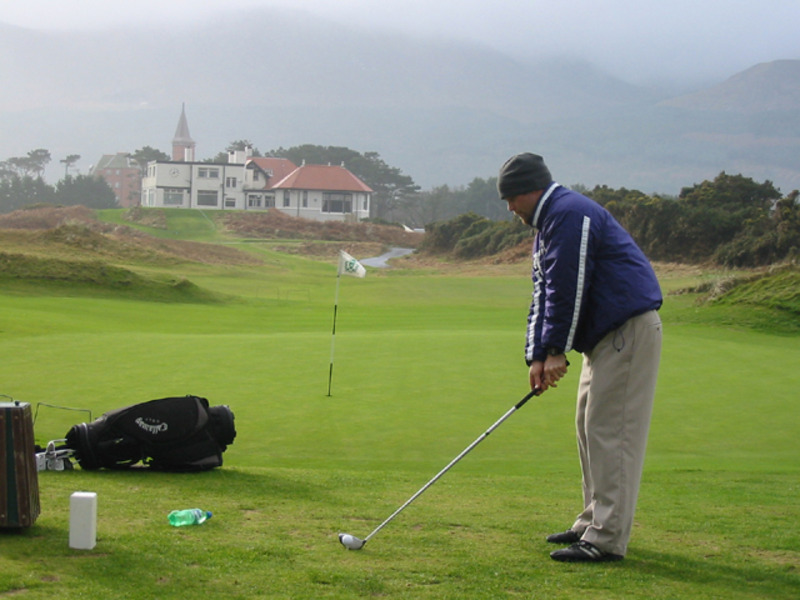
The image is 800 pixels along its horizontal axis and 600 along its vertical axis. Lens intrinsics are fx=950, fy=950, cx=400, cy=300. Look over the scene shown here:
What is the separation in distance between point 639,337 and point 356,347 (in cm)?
1042

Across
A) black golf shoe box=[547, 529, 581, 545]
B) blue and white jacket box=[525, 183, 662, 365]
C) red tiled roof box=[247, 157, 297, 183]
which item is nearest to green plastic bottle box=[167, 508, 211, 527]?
black golf shoe box=[547, 529, 581, 545]

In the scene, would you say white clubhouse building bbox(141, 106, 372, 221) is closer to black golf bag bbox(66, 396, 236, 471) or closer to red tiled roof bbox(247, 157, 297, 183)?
red tiled roof bbox(247, 157, 297, 183)

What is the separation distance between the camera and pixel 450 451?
8.48 metres

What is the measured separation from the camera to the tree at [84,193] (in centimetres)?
14144

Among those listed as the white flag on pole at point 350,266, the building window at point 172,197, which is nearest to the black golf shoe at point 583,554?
the white flag on pole at point 350,266

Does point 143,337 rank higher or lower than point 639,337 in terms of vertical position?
lower

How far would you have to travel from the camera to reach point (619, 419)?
4805 millimetres

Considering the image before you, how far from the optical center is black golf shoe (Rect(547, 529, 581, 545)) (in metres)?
4.98

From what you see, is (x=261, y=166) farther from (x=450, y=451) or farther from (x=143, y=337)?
(x=450, y=451)

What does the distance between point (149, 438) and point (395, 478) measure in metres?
1.81

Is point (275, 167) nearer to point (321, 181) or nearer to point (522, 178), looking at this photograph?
point (321, 181)

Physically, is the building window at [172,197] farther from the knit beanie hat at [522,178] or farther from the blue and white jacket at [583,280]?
the blue and white jacket at [583,280]

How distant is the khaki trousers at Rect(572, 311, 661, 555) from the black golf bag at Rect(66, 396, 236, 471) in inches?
125

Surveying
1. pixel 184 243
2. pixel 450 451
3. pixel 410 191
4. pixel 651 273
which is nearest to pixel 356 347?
pixel 450 451
